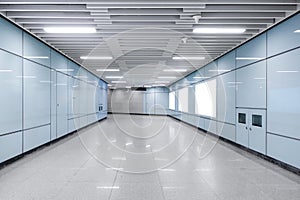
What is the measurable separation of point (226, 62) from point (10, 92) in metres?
7.11

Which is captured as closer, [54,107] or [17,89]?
[17,89]

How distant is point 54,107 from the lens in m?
8.64

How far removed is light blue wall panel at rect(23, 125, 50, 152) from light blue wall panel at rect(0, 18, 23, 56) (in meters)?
2.16

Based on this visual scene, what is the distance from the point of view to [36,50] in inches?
274

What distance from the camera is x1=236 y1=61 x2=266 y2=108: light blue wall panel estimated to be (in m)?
6.38

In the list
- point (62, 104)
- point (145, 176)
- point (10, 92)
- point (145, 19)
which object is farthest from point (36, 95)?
point (145, 176)

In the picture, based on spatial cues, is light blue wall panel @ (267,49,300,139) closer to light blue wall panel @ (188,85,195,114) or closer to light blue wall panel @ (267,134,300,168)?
light blue wall panel @ (267,134,300,168)

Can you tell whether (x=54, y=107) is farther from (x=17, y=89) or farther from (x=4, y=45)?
(x=4, y=45)

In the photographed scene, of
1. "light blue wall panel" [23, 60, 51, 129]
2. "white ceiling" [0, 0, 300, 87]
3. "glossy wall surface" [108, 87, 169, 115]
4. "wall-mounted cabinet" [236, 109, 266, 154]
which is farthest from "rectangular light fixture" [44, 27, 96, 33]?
"glossy wall surface" [108, 87, 169, 115]

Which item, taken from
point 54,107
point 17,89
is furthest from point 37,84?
point 54,107

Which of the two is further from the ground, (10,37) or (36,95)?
(10,37)

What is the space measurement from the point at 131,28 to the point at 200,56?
14.6 ft

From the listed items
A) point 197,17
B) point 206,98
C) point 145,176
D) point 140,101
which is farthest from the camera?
point 140,101

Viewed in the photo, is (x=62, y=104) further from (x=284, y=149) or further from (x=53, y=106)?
(x=284, y=149)
